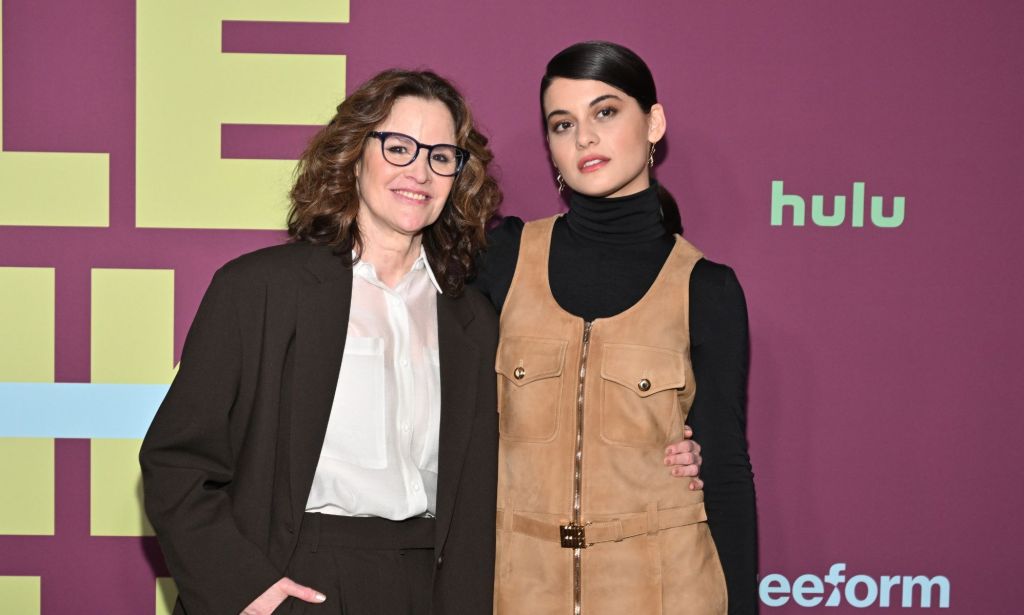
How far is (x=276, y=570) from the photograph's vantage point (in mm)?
1750

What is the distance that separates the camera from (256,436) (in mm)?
1787

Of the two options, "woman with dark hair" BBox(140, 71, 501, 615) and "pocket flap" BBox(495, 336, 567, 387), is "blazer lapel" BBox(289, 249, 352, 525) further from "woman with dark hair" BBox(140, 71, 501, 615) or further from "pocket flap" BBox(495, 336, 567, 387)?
"pocket flap" BBox(495, 336, 567, 387)

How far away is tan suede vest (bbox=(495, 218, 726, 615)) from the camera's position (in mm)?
1981

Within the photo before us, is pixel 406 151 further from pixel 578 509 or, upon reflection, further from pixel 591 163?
pixel 578 509

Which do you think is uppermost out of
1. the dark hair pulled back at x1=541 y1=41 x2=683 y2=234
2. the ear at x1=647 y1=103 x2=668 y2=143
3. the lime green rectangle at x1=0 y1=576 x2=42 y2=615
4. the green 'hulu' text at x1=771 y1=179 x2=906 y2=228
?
the dark hair pulled back at x1=541 y1=41 x2=683 y2=234

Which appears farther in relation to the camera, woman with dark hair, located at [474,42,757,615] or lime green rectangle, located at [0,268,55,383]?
lime green rectangle, located at [0,268,55,383]

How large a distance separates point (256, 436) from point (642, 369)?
30.8 inches

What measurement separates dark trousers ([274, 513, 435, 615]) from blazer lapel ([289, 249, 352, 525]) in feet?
0.23

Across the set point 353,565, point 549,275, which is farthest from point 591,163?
point 353,565

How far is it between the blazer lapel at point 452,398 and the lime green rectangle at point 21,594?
1337mm

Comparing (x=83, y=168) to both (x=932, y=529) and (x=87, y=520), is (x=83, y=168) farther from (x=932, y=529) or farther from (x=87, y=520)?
(x=932, y=529)

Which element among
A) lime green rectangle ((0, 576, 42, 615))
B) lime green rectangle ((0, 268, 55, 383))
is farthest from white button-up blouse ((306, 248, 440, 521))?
lime green rectangle ((0, 576, 42, 615))

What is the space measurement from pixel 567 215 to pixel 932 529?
136 cm

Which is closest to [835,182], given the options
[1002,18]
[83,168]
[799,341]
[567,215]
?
[799,341]
